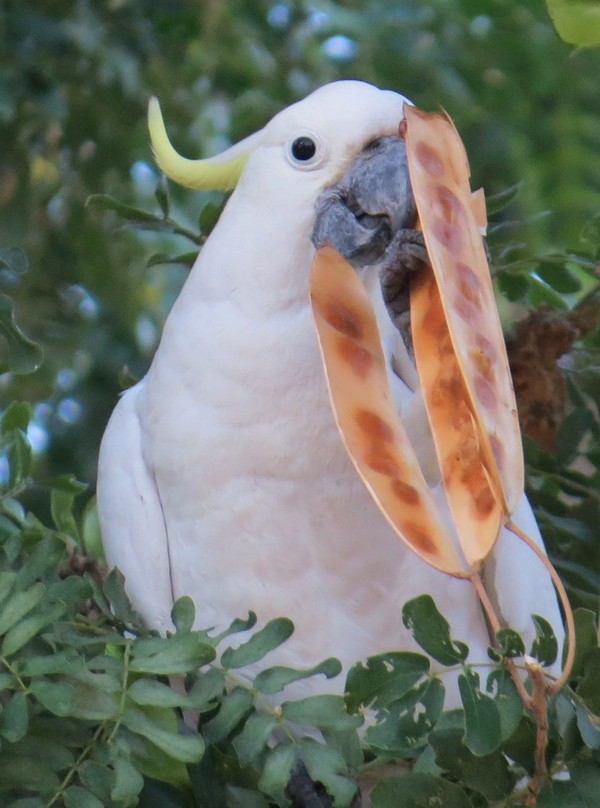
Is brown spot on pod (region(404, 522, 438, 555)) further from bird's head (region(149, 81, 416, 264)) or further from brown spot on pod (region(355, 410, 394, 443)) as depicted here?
bird's head (region(149, 81, 416, 264))

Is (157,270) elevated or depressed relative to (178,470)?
depressed

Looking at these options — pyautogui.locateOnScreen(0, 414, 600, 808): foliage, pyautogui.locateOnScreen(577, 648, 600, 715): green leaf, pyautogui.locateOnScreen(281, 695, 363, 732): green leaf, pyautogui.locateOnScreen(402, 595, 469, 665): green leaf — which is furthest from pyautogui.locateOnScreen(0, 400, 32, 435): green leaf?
pyautogui.locateOnScreen(577, 648, 600, 715): green leaf

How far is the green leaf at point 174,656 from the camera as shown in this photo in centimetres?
112

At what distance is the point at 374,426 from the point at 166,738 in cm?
33

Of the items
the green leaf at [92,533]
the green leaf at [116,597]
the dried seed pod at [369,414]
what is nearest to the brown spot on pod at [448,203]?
the dried seed pod at [369,414]

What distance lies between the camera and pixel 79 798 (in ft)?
3.56

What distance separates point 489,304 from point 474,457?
14 cm

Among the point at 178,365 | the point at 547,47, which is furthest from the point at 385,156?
the point at 547,47

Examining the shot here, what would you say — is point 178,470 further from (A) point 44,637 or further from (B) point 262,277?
(A) point 44,637

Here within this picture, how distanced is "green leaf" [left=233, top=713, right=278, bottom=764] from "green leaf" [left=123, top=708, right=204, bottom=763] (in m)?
0.04

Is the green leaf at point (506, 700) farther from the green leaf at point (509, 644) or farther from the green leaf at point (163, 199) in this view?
the green leaf at point (163, 199)

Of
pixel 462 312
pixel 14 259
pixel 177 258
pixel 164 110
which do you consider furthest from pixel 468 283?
pixel 164 110

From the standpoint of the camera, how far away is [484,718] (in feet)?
3.15

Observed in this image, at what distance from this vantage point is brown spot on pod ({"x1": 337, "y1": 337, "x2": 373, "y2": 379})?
112 centimetres
